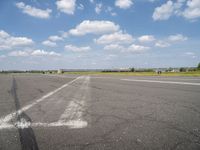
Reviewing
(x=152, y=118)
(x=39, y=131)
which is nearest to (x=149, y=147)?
(x=152, y=118)

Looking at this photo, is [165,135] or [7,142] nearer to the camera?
[7,142]

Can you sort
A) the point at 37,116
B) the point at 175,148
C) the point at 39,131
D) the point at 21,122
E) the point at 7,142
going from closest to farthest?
the point at 175,148, the point at 7,142, the point at 39,131, the point at 21,122, the point at 37,116

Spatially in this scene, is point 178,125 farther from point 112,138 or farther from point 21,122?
point 21,122

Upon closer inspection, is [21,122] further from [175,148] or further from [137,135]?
[175,148]

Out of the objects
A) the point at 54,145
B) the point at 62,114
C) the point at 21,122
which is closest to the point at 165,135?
the point at 54,145

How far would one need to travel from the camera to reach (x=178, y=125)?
3.97 meters

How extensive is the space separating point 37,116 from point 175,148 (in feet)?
11.2

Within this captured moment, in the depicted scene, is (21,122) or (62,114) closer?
(21,122)

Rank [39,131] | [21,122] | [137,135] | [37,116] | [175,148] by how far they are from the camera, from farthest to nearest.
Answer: [37,116] < [21,122] < [39,131] < [137,135] < [175,148]

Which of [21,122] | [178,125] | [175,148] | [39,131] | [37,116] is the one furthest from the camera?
[37,116]

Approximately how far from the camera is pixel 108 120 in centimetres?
440

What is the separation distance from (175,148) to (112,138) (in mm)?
1032

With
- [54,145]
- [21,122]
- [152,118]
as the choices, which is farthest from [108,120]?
[21,122]

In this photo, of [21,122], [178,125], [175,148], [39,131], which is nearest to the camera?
[175,148]
